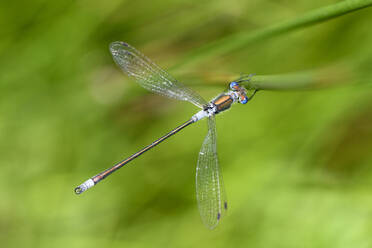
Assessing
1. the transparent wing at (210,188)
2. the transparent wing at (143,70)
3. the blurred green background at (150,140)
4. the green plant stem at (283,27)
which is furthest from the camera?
the blurred green background at (150,140)

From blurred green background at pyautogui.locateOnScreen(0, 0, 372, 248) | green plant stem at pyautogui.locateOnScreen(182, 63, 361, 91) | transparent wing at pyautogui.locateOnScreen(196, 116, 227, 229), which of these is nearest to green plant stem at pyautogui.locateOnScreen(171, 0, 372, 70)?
green plant stem at pyautogui.locateOnScreen(182, 63, 361, 91)

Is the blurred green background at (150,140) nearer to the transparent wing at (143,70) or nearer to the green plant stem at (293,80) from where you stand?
the transparent wing at (143,70)

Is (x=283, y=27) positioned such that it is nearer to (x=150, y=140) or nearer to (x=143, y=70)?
(x=143, y=70)

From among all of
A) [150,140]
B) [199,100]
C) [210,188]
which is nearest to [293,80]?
[210,188]

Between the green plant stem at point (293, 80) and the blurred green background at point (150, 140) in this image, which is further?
the blurred green background at point (150, 140)

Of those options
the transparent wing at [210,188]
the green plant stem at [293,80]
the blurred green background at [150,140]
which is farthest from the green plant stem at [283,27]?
the blurred green background at [150,140]

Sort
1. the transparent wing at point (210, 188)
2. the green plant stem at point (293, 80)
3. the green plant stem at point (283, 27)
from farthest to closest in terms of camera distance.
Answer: the transparent wing at point (210, 188) → the green plant stem at point (293, 80) → the green plant stem at point (283, 27)

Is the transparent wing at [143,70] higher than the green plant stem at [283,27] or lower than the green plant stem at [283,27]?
higher
